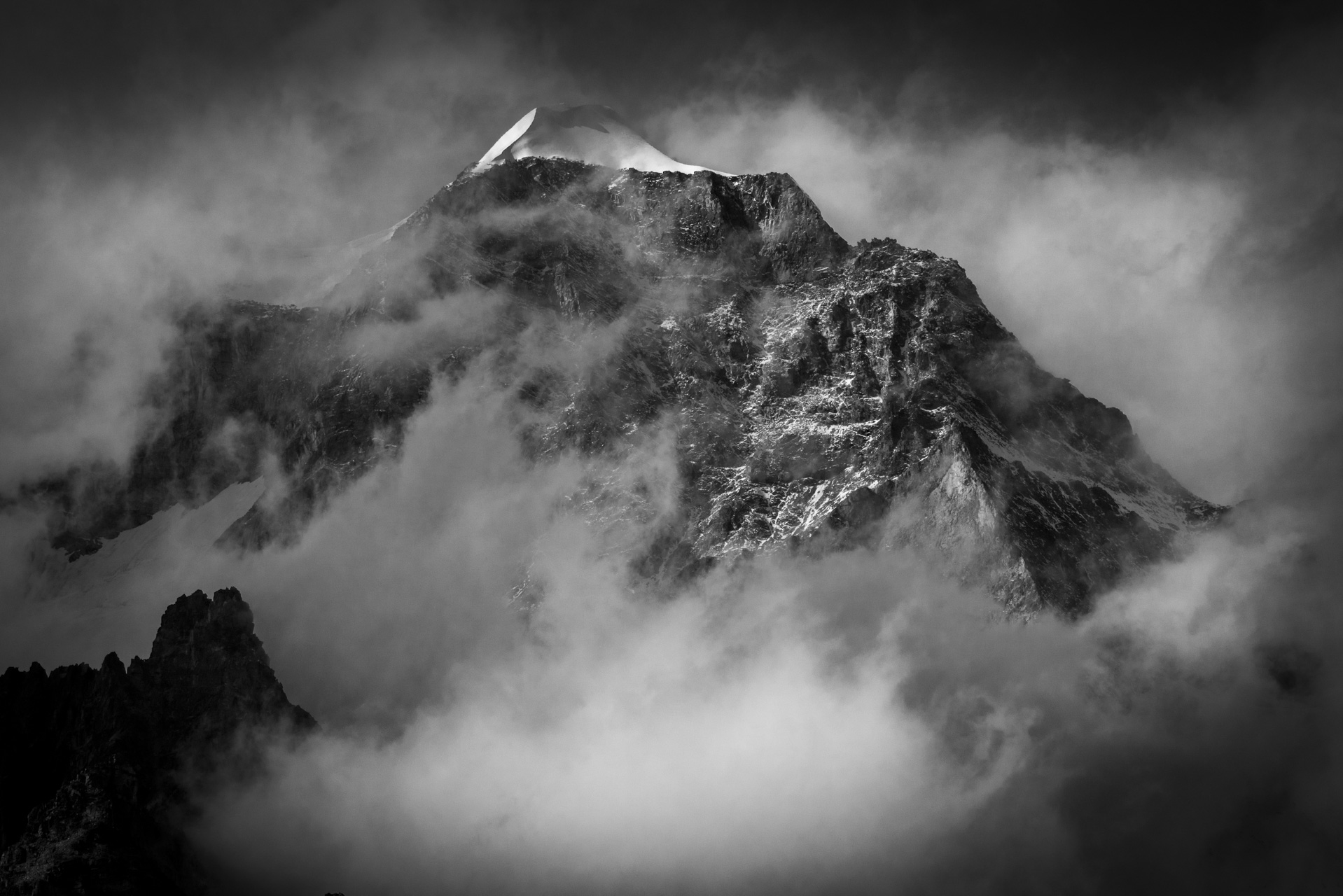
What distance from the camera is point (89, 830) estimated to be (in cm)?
18850

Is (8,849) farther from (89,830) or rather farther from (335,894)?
(335,894)

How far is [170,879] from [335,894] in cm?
2018

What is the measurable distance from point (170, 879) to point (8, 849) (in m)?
19.1

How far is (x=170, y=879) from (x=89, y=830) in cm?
1247

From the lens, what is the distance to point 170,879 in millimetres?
194875

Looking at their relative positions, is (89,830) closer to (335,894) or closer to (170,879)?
(170,879)

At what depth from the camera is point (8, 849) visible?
188750mm

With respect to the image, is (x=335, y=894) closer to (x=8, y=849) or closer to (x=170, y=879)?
(x=170, y=879)

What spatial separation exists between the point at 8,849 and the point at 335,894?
128ft

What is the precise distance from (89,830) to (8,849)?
33.0ft

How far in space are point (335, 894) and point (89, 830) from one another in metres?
30.5

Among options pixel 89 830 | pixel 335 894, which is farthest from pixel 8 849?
pixel 335 894
